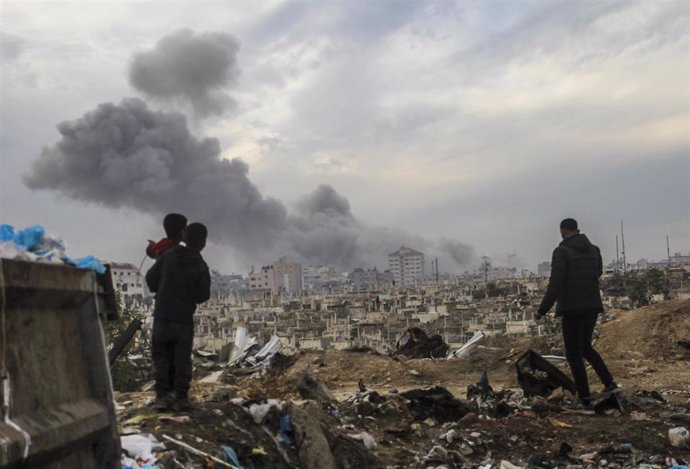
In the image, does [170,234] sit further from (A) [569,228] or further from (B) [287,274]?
(B) [287,274]

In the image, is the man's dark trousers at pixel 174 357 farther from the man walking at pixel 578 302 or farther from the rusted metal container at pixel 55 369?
the man walking at pixel 578 302

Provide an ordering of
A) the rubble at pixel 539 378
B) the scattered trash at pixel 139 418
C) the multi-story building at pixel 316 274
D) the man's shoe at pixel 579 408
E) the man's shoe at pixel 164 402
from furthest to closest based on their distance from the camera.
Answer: the multi-story building at pixel 316 274, the rubble at pixel 539 378, the man's shoe at pixel 579 408, the man's shoe at pixel 164 402, the scattered trash at pixel 139 418

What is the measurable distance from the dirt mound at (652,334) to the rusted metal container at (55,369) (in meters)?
9.27

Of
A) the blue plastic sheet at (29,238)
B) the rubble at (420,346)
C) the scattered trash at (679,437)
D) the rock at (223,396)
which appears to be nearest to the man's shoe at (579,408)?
the scattered trash at (679,437)

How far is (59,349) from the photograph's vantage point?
8.50 ft

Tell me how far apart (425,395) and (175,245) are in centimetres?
294

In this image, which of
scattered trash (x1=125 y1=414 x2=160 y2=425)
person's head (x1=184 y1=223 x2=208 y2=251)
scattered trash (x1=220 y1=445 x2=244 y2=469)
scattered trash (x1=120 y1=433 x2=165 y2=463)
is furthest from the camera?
person's head (x1=184 y1=223 x2=208 y2=251)

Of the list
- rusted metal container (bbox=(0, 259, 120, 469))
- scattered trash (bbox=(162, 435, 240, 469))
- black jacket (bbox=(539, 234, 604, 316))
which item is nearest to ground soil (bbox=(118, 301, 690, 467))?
scattered trash (bbox=(162, 435, 240, 469))

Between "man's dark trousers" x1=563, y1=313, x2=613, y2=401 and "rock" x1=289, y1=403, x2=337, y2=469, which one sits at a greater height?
"man's dark trousers" x1=563, y1=313, x2=613, y2=401

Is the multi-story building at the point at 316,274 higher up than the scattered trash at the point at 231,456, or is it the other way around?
the multi-story building at the point at 316,274

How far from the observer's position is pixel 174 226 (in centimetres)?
525

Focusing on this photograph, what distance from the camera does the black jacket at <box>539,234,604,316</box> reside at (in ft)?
21.5

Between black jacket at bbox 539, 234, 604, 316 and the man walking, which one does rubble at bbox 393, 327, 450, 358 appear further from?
black jacket at bbox 539, 234, 604, 316

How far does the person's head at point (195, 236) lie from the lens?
198 inches
